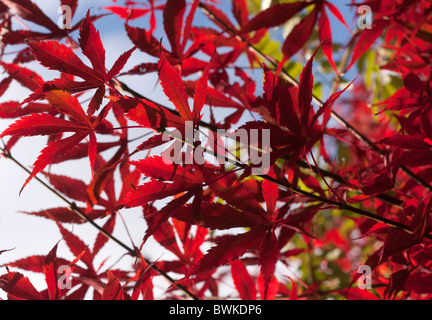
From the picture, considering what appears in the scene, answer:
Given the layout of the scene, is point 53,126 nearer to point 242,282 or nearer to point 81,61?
point 81,61

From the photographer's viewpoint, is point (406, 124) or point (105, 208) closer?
point (406, 124)

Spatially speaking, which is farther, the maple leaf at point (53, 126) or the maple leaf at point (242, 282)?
the maple leaf at point (242, 282)

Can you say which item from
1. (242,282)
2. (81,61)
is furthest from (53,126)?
(242,282)

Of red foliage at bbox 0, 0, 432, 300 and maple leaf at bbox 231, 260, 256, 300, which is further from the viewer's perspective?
maple leaf at bbox 231, 260, 256, 300

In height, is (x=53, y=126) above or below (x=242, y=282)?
above

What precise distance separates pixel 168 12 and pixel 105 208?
0.41m

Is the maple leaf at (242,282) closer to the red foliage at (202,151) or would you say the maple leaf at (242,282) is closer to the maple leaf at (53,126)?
the red foliage at (202,151)

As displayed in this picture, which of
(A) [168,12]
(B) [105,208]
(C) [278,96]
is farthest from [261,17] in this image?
(B) [105,208]

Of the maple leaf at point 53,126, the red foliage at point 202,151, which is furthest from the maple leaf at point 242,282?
the maple leaf at point 53,126

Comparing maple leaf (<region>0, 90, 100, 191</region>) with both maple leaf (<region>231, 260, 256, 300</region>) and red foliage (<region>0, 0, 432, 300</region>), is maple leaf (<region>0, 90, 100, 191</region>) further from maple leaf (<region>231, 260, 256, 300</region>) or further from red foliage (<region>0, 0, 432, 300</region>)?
maple leaf (<region>231, 260, 256, 300</region>)

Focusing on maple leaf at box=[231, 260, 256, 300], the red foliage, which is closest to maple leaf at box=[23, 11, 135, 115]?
the red foliage
